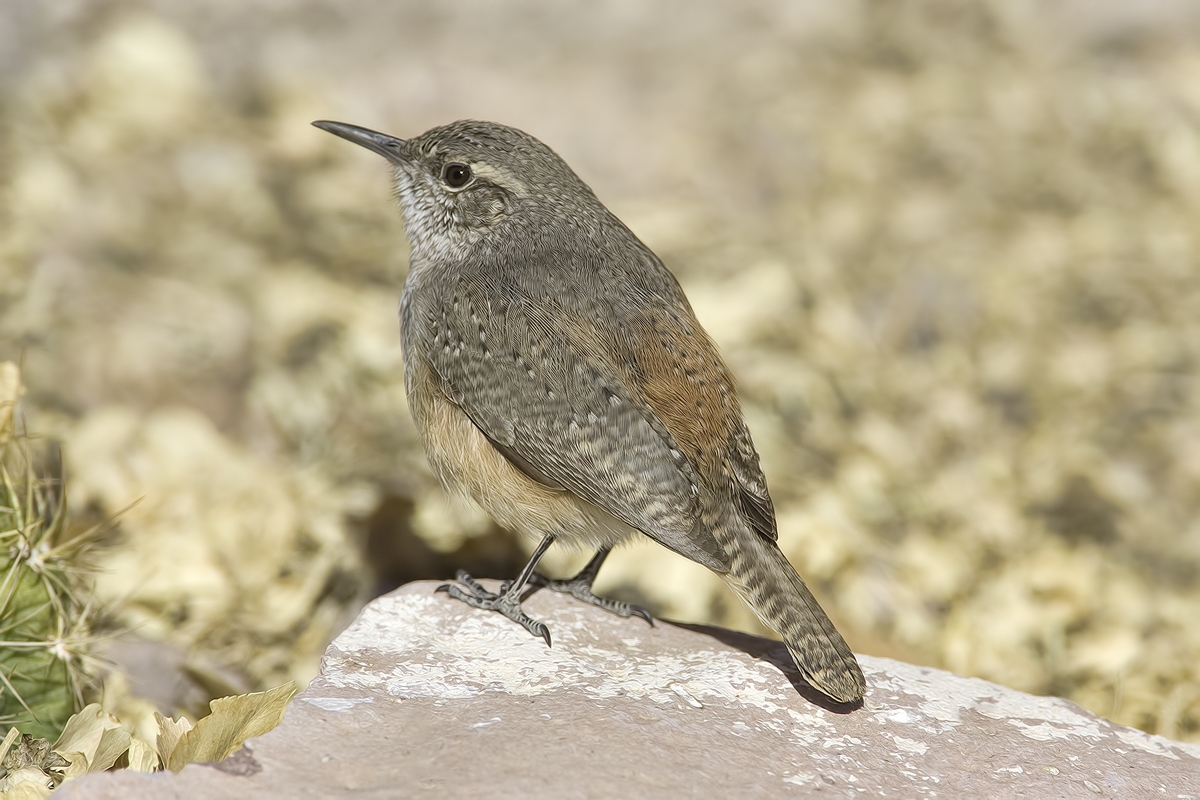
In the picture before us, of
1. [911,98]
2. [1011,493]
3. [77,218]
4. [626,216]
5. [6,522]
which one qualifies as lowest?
[6,522]

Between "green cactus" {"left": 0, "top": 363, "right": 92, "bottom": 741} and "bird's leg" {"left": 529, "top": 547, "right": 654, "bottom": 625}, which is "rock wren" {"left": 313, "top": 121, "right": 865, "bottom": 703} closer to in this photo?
"bird's leg" {"left": 529, "top": 547, "right": 654, "bottom": 625}

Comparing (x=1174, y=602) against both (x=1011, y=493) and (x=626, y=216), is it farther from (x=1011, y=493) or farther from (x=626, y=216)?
(x=626, y=216)

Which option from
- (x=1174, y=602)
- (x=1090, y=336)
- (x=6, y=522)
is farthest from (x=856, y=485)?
(x=6, y=522)

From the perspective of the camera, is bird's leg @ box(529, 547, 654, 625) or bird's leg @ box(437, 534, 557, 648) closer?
bird's leg @ box(437, 534, 557, 648)

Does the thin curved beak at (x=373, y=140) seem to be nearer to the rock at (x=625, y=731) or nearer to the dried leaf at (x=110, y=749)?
the rock at (x=625, y=731)

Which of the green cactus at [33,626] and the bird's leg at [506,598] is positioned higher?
the bird's leg at [506,598]

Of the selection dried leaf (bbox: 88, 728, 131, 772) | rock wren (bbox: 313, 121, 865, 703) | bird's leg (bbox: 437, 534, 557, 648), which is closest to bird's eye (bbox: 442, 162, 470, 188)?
rock wren (bbox: 313, 121, 865, 703)

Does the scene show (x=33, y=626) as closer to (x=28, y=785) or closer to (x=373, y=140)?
(x=28, y=785)

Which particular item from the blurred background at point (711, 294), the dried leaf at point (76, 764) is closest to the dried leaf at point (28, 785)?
the dried leaf at point (76, 764)
